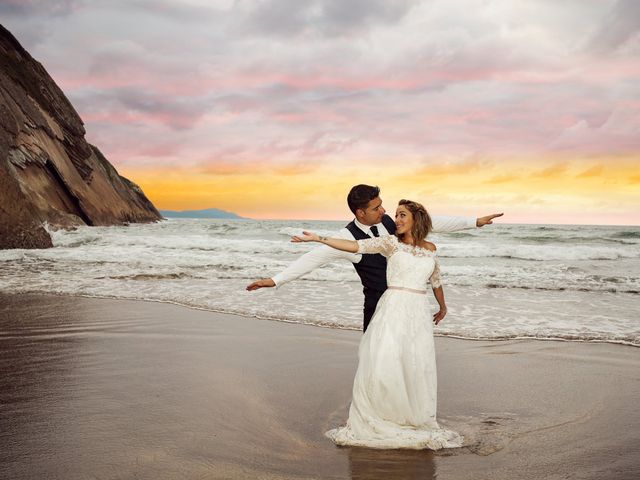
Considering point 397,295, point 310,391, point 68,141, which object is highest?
point 68,141

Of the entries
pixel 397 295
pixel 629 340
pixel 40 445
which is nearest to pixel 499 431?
pixel 397 295

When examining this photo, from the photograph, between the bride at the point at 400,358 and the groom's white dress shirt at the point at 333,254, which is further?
the groom's white dress shirt at the point at 333,254

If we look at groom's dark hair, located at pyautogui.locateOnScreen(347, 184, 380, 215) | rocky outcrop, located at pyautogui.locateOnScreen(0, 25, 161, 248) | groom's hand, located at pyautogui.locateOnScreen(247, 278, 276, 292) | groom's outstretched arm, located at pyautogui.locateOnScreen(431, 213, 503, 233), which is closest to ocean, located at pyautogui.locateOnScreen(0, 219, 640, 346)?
groom's hand, located at pyautogui.locateOnScreen(247, 278, 276, 292)

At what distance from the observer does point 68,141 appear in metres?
32.4

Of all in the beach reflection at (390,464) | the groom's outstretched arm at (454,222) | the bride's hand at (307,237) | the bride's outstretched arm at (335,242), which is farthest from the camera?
the groom's outstretched arm at (454,222)

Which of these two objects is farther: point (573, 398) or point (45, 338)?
point (45, 338)

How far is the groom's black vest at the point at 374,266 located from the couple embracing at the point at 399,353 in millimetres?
362

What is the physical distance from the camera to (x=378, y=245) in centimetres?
389

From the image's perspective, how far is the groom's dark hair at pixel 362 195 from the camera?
4.05 m

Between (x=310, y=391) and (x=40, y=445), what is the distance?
2341mm

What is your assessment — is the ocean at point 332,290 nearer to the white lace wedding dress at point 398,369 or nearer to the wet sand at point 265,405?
the white lace wedding dress at point 398,369

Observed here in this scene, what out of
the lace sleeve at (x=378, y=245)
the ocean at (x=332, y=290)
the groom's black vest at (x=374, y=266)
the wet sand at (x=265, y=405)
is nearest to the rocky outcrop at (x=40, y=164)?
the ocean at (x=332, y=290)

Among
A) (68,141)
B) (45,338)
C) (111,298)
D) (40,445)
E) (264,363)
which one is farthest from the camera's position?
(68,141)

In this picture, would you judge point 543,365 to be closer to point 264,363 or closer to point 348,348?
point 348,348
